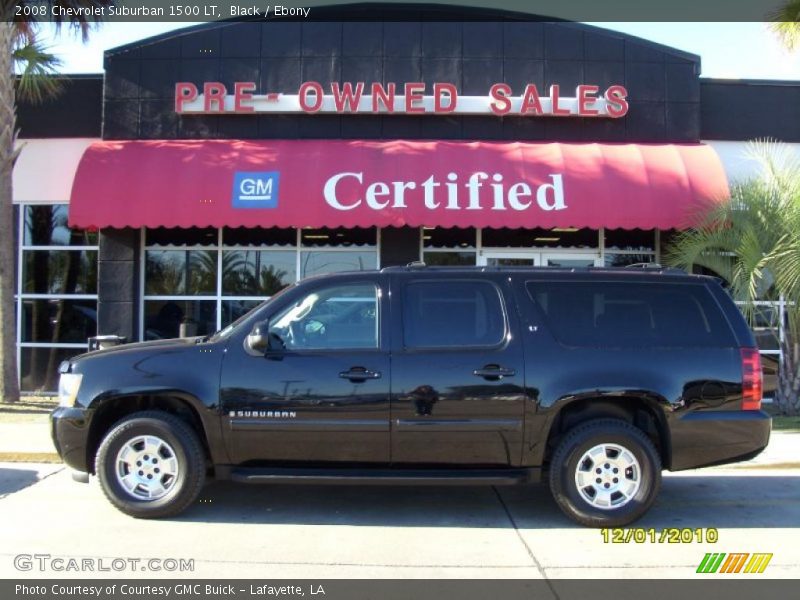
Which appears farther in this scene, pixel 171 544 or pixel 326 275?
pixel 326 275

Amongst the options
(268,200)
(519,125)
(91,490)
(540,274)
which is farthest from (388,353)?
(519,125)

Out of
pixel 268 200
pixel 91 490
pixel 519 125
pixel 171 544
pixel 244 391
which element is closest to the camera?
pixel 171 544

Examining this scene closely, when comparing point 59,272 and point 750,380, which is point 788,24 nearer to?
point 750,380

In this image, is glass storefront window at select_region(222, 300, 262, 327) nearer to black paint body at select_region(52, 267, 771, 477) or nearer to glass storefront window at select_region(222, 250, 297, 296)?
glass storefront window at select_region(222, 250, 297, 296)

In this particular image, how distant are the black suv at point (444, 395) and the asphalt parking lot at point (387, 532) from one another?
15.1 inches

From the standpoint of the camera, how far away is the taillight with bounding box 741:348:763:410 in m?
5.62

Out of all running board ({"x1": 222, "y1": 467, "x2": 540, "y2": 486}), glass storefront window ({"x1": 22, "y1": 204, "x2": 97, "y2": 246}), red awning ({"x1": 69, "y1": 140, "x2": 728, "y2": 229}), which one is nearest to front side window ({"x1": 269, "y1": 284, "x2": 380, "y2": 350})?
running board ({"x1": 222, "y1": 467, "x2": 540, "y2": 486})

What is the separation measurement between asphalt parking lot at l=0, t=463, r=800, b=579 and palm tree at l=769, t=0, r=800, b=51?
23.8 ft

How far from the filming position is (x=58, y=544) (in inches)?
207

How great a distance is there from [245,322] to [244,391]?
1.84 ft

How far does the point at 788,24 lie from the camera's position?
11031mm

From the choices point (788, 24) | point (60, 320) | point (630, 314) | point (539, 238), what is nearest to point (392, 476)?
point (630, 314)

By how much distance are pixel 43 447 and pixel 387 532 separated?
4.82 meters

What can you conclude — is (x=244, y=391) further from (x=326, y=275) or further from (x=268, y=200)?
(x=268, y=200)
